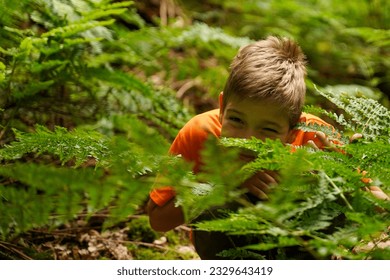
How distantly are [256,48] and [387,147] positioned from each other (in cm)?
76

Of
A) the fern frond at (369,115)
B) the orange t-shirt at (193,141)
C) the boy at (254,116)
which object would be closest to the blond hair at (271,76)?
the boy at (254,116)

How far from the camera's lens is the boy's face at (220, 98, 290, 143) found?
147 centimetres

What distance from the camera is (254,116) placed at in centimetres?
148

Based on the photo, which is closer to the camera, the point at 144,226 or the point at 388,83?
the point at 144,226

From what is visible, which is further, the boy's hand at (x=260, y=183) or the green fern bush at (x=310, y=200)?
the boy's hand at (x=260, y=183)

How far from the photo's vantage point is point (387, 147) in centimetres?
107

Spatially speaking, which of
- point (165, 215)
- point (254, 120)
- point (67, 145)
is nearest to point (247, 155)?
point (254, 120)

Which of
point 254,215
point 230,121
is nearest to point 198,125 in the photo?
point 230,121

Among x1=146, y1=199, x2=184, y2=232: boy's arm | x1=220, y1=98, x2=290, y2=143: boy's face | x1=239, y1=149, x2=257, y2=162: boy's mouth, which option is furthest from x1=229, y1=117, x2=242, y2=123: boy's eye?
x1=146, y1=199, x2=184, y2=232: boy's arm

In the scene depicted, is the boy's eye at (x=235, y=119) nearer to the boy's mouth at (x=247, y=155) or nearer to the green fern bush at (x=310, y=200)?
the boy's mouth at (x=247, y=155)

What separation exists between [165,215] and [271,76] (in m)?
0.60

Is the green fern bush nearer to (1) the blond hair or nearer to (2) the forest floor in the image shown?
(1) the blond hair

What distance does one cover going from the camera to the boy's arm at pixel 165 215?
1680 millimetres
